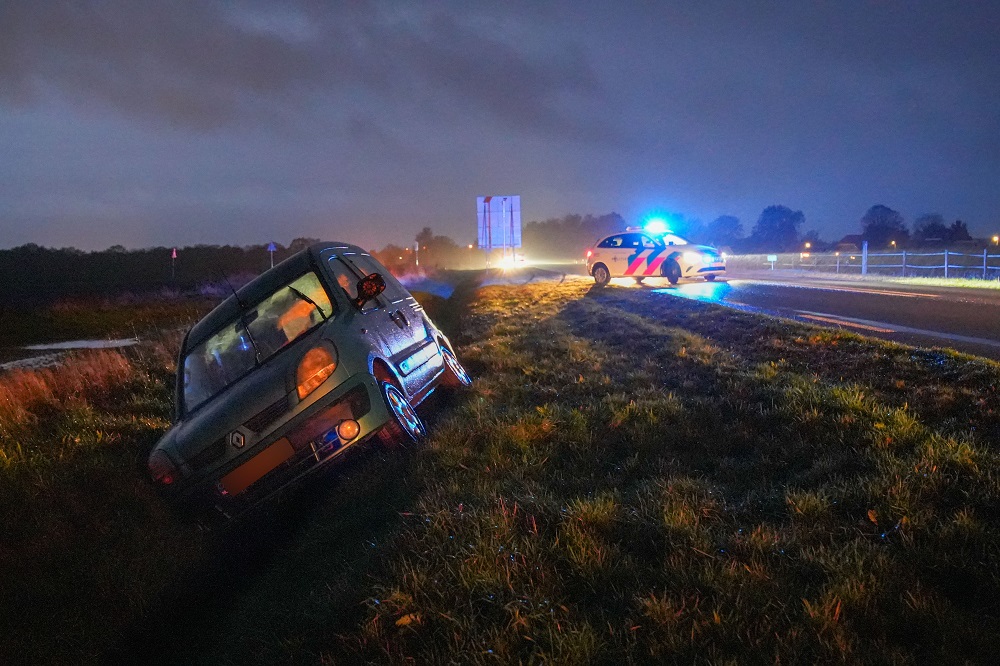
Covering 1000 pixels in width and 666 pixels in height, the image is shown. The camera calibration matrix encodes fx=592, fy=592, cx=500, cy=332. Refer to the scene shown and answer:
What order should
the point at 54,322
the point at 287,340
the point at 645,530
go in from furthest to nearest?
the point at 54,322 → the point at 287,340 → the point at 645,530

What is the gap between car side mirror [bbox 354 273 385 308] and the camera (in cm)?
485

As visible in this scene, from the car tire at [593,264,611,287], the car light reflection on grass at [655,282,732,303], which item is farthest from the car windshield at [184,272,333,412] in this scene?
the car tire at [593,264,611,287]

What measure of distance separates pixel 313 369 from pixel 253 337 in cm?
102

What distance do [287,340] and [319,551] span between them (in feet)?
5.97

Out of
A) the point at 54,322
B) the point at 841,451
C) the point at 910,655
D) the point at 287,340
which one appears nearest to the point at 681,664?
the point at 910,655

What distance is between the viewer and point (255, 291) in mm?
5180

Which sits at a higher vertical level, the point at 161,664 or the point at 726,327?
the point at 726,327

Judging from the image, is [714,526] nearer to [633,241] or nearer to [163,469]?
[163,469]

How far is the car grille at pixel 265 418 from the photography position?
4031 millimetres

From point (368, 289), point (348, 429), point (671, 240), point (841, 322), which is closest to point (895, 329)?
point (841, 322)

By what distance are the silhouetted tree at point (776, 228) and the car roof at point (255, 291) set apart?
90.0 m

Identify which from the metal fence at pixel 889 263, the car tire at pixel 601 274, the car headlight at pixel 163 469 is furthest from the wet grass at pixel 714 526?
the metal fence at pixel 889 263

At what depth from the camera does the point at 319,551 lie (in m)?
3.75

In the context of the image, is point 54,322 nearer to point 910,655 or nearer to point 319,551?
point 319,551
